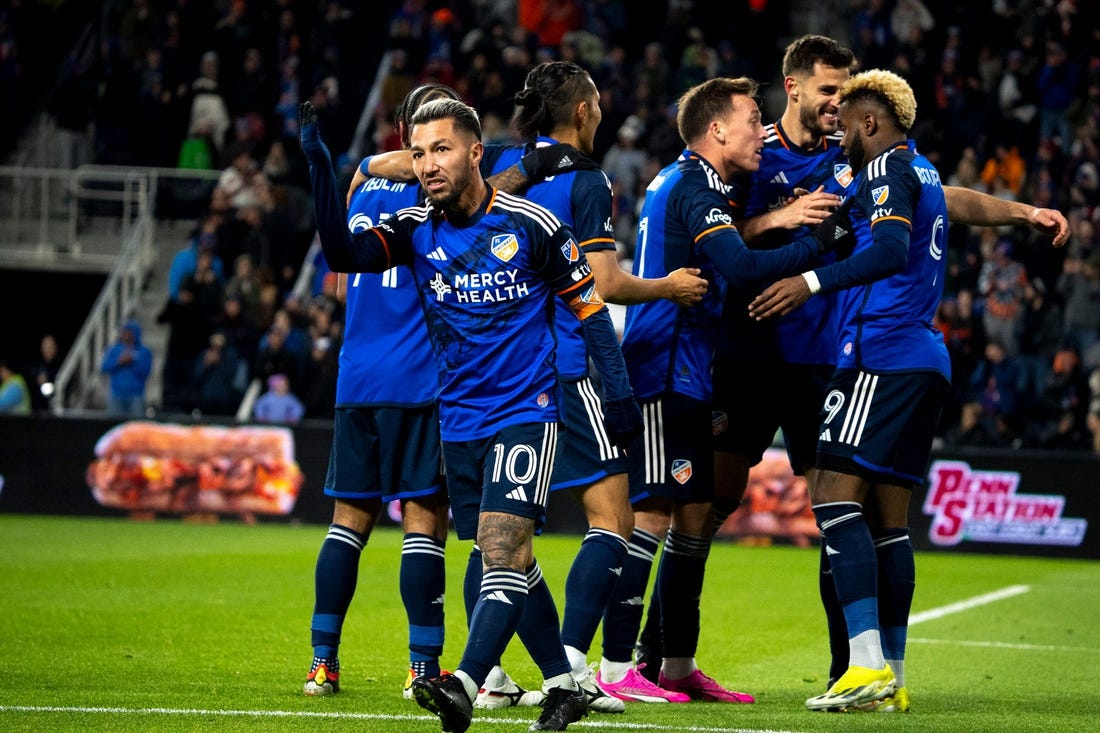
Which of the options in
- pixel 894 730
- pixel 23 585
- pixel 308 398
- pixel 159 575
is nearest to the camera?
pixel 894 730

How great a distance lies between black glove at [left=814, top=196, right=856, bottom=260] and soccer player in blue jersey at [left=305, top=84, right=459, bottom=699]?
1.62 metres

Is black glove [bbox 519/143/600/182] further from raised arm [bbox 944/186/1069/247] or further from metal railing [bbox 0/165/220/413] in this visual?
metal railing [bbox 0/165/220/413]

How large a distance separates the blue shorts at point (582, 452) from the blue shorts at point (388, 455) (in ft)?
2.04

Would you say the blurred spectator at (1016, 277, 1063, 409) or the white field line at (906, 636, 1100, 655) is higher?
the blurred spectator at (1016, 277, 1063, 409)

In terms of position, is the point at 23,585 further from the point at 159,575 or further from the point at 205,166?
the point at 205,166

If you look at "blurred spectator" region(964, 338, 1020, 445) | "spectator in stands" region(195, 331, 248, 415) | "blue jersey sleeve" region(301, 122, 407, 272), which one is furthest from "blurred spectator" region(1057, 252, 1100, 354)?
"blue jersey sleeve" region(301, 122, 407, 272)

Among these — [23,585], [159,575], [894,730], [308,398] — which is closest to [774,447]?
[308,398]

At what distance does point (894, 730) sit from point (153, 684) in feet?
9.91

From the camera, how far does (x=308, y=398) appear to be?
728 inches

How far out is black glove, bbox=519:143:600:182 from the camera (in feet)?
21.3

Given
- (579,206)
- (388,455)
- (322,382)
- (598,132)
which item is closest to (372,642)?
(388,455)

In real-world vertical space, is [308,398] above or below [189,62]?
below

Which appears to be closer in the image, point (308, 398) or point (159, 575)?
point (159, 575)

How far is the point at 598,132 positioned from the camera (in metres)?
21.0
